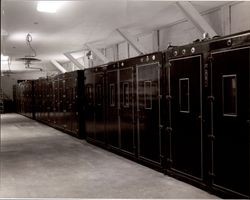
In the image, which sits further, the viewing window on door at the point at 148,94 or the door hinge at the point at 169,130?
the viewing window on door at the point at 148,94

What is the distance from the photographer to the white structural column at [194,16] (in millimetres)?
7812

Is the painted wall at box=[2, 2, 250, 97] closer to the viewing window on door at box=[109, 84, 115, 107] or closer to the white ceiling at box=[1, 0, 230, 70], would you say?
the white ceiling at box=[1, 0, 230, 70]

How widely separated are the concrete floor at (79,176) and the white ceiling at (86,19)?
Answer: 349 centimetres

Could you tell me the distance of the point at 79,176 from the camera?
6.08 meters

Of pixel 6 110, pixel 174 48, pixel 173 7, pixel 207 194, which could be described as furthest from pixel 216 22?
pixel 6 110

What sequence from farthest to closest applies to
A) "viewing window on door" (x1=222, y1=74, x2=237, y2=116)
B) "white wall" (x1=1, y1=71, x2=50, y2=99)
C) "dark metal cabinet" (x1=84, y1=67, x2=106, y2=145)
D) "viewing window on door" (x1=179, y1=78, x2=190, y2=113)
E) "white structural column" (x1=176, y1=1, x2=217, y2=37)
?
1. "white wall" (x1=1, y1=71, x2=50, y2=99)
2. "dark metal cabinet" (x1=84, y1=67, x2=106, y2=145)
3. "white structural column" (x1=176, y1=1, x2=217, y2=37)
4. "viewing window on door" (x1=179, y1=78, x2=190, y2=113)
5. "viewing window on door" (x1=222, y1=74, x2=237, y2=116)

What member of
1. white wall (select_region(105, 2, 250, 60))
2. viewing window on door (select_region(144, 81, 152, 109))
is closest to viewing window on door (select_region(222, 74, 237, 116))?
viewing window on door (select_region(144, 81, 152, 109))

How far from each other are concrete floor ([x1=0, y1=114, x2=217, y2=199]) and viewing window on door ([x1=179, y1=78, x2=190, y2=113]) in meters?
1.19

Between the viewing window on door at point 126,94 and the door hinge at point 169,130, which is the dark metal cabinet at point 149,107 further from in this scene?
the viewing window on door at point 126,94

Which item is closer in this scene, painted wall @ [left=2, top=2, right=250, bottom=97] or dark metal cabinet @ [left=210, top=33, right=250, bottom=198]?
dark metal cabinet @ [left=210, top=33, right=250, bottom=198]

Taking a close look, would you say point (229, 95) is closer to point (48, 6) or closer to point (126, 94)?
point (126, 94)

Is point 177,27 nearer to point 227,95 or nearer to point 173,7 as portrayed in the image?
point 173,7

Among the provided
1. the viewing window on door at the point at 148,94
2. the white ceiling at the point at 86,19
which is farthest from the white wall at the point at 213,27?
the viewing window on door at the point at 148,94

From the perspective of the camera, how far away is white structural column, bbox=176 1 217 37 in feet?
25.6
